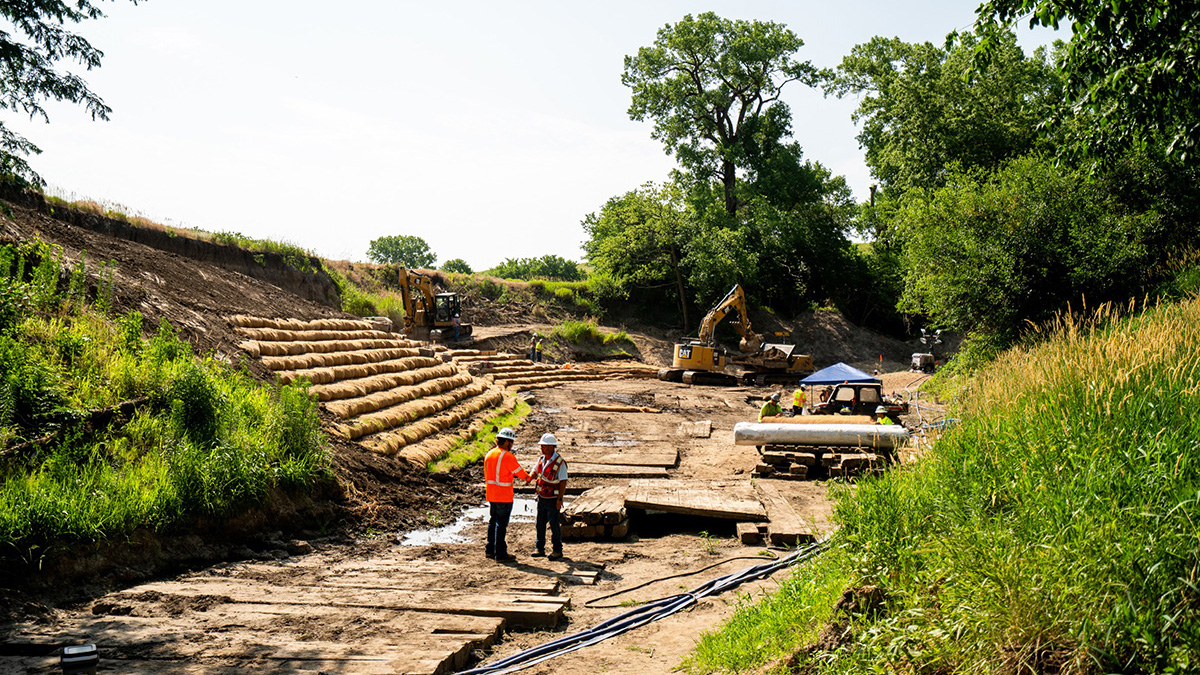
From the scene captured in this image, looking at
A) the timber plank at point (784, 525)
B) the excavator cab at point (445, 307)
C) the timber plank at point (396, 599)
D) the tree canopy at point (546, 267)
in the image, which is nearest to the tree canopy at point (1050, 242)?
the timber plank at point (784, 525)

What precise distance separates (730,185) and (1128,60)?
138 feet

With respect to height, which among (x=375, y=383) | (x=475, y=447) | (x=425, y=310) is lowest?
(x=475, y=447)

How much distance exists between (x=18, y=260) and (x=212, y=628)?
29.6 feet

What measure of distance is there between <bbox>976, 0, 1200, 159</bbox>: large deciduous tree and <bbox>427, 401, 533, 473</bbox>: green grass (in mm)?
11265

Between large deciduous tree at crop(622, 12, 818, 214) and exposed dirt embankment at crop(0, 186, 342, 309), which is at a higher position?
large deciduous tree at crop(622, 12, 818, 214)

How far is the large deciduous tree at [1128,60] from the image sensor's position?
9070 millimetres

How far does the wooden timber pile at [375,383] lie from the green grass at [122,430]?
189 cm

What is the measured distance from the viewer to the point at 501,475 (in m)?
9.53

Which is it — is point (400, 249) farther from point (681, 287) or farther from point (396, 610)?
point (396, 610)

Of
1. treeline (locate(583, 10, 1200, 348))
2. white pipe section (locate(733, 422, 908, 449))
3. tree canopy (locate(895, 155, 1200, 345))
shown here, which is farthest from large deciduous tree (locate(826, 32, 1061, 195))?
white pipe section (locate(733, 422, 908, 449))

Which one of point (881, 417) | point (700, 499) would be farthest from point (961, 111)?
point (700, 499)

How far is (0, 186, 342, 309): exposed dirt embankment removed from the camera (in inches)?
929

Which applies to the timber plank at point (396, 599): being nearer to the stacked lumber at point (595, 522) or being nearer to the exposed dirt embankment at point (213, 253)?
the stacked lumber at point (595, 522)

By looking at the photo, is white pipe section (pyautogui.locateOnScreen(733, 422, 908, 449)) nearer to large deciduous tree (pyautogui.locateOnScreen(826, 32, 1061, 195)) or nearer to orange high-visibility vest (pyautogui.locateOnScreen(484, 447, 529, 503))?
orange high-visibility vest (pyautogui.locateOnScreen(484, 447, 529, 503))
